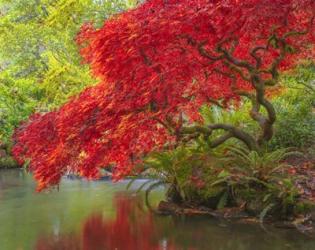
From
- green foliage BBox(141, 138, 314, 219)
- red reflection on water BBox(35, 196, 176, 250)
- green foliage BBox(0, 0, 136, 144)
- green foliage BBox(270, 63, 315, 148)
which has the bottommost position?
red reflection on water BBox(35, 196, 176, 250)

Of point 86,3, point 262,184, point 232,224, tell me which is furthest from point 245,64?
point 86,3

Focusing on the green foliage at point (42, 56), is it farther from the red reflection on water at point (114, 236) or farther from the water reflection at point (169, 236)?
the water reflection at point (169, 236)

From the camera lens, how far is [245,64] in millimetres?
6504

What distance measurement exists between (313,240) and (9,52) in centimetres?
1218

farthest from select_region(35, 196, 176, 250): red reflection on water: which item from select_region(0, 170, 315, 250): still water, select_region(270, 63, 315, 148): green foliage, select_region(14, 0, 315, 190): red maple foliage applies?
select_region(270, 63, 315, 148): green foliage

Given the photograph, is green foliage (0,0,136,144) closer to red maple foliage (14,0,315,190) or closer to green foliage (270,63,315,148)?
green foliage (270,63,315,148)

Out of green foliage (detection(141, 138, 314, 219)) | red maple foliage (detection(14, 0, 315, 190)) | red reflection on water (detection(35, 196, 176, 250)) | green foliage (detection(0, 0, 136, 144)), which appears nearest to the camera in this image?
red reflection on water (detection(35, 196, 176, 250))

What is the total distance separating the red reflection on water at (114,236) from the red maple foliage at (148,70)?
2.47ft

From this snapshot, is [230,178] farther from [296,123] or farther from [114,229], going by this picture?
[296,123]

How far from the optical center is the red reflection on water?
5.45 m

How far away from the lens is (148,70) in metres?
6.22

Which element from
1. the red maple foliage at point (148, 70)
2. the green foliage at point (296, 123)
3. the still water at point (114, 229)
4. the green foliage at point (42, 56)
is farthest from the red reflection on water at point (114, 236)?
the green foliage at point (42, 56)

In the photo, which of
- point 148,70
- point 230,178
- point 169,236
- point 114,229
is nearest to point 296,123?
point 230,178

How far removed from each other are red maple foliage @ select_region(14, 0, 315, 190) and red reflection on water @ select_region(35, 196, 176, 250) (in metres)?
0.75
